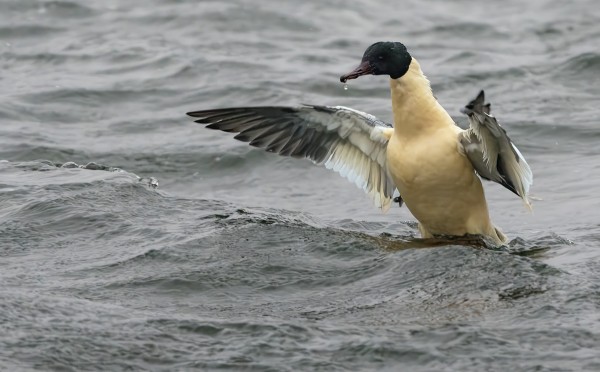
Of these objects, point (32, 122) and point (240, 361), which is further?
point (32, 122)

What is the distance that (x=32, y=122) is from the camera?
602 inches

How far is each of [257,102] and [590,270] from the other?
8613 millimetres

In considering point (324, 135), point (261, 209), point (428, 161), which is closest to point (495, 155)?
point (428, 161)

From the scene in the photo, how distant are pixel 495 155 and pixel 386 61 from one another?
3.96 ft

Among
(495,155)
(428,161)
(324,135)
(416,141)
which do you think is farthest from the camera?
(324,135)

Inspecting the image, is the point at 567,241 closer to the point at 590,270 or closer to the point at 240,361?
the point at 590,270

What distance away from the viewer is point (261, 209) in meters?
11.1

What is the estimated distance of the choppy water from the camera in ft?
23.8

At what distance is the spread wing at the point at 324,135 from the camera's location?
10484 millimetres

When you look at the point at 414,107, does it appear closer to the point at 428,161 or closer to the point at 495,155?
the point at 428,161

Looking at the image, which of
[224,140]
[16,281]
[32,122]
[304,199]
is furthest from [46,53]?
[16,281]

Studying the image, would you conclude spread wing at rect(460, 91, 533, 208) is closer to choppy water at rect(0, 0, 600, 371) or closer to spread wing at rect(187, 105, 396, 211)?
choppy water at rect(0, 0, 600, 371)

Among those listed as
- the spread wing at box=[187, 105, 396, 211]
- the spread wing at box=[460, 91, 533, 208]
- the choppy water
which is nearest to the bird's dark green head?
the spread wing at box=[187, 105, 396, 211]

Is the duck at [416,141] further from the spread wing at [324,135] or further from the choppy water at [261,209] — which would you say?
the choppy water at [261,209]
